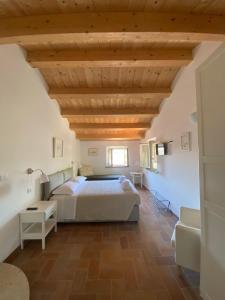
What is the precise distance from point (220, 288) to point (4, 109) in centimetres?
293

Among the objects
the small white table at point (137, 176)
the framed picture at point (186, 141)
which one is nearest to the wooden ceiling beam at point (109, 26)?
the framed picture at point (186, 141)

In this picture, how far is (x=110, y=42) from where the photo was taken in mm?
3029

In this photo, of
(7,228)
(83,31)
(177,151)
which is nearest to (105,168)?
(177,151)

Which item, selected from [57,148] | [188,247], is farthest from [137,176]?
[188,247]

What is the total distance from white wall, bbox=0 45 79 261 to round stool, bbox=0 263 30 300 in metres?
1.00

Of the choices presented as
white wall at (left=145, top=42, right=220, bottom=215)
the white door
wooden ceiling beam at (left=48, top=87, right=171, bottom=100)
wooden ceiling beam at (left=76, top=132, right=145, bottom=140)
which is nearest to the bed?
white wall at (left=145, top=42, right=220, bottom=215)

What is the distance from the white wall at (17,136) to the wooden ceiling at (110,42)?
1.11ft

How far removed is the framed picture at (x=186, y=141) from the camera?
3.55m

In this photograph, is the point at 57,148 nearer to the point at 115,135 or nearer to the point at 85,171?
the point at 115,135

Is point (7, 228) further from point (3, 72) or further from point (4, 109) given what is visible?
point (3, 72)

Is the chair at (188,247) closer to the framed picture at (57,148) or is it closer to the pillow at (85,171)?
the framed picture at (57,148)

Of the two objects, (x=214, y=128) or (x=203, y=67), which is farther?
(x=203, y=67)

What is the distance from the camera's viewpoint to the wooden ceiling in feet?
7.27

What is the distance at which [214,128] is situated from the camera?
66.6 inches
